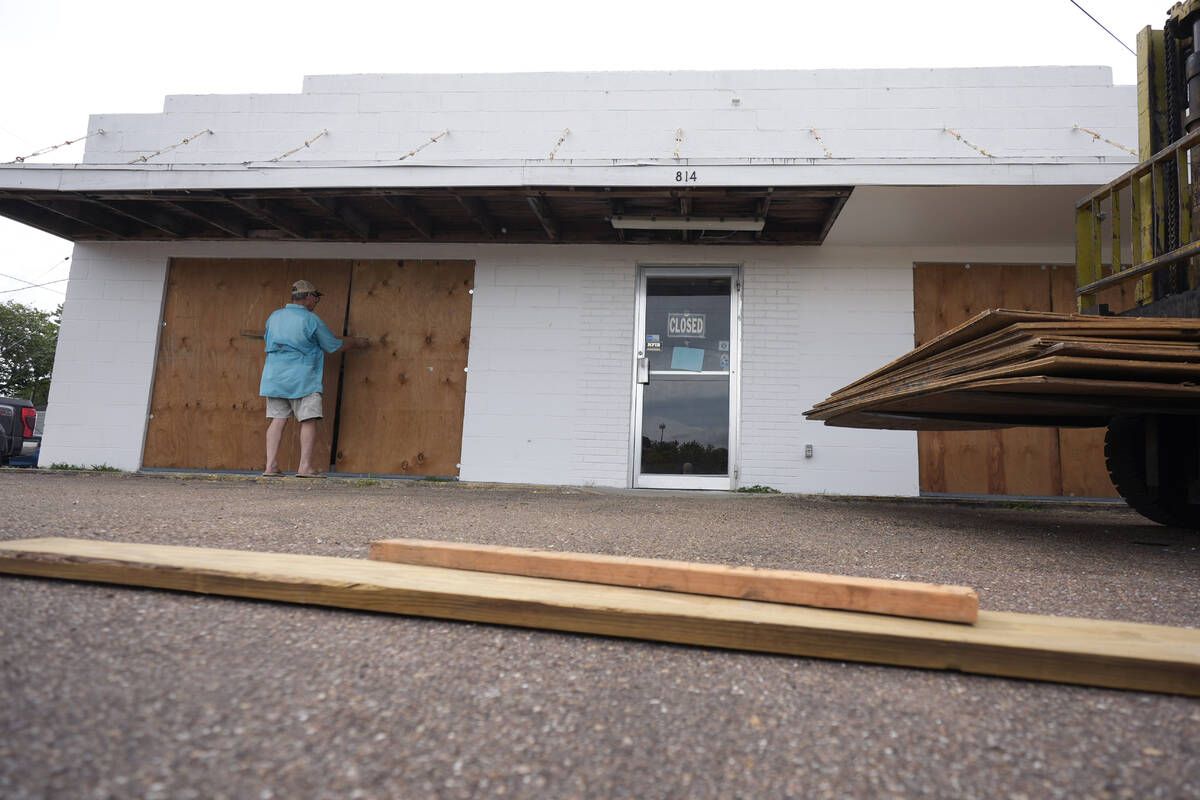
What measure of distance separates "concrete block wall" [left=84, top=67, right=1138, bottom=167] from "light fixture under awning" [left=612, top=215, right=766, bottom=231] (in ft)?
3.06

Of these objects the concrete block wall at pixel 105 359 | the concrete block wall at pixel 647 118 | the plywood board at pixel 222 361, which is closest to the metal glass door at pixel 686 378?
the concrete block wall at pixel 647 118

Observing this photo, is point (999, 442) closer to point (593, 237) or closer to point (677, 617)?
point (593, 237)

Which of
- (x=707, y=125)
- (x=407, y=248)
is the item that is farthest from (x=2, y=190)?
(x=707, y=125)

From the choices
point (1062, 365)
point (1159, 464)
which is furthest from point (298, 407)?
point (1159, 464)

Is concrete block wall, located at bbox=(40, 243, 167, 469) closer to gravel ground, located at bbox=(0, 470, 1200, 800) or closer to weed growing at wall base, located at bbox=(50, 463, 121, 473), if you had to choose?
weed growing at wall base, located at bbox=(50, 463, 121, 473)

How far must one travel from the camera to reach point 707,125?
667cm

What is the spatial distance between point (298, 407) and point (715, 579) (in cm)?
555

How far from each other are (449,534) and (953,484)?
17.0 ft

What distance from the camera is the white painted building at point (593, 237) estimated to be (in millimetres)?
6004

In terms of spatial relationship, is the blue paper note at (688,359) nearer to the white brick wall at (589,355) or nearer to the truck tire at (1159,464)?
the white brick wall at (589,355)

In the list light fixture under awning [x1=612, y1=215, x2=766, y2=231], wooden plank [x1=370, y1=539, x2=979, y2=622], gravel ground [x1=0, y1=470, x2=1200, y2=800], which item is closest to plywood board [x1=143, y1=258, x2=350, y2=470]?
light fixture under awning [x1=612, y1=215, x2=766, y2=231]

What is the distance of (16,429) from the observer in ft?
29.0

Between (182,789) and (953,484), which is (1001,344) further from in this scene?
(953,484)

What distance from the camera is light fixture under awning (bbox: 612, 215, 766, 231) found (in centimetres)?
605
